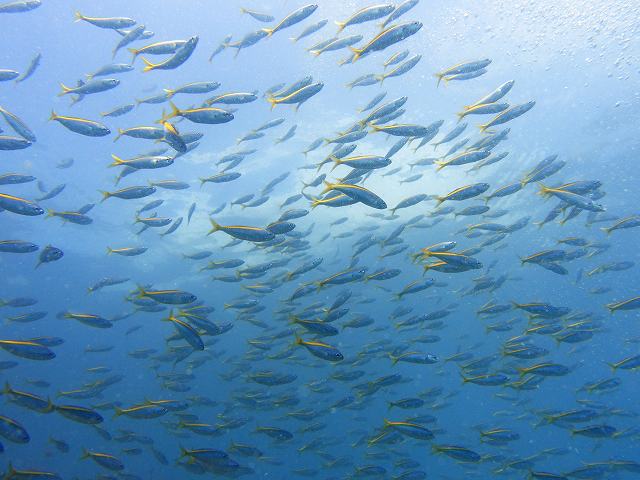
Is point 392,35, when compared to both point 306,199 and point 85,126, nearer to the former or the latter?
point 85,126

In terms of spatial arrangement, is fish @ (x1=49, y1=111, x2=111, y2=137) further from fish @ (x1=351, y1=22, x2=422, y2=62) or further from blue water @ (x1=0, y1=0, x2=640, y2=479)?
fish @ (x1=351, y1=22, x2=422, y2=62)

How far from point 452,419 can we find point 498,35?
70.2 m

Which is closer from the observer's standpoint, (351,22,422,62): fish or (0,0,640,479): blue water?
(351,22,422,62): fish

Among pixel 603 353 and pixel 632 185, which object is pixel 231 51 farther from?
pixel 603 353

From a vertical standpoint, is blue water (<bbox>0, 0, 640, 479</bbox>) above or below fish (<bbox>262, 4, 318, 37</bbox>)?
below

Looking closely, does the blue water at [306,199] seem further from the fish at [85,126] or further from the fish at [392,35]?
the fish at [392,35]

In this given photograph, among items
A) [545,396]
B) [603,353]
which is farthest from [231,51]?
[545,396]

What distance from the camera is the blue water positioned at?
11180 millimetres

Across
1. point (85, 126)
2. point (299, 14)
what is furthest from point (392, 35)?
point (85, 126)

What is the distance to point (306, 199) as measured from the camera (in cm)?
2023

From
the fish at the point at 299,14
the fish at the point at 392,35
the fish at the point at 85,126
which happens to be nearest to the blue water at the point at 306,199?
the fish at the point at 85,126

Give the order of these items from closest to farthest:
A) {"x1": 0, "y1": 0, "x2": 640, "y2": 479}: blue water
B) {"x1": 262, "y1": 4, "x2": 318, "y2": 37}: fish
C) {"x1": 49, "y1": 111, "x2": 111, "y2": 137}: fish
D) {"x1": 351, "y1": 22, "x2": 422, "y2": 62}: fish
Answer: {"x1": 351, "y1": 22, "x2": 422, "y2": 62}: fish < {"x1": 49, "y1": 111, "x2": 111, "y2": 137}: fish < {"x1": 262, "y1": 4, "x2": 318, "y2": 37}: fish < {"x1": 0, "y1": 0, "x2": 640, "y2": 479}: blue water

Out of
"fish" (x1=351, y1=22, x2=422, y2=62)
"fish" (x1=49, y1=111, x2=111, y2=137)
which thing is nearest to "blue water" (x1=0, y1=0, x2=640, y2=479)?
"fish" (x1=49, y1=111, x2=111, y2=137)

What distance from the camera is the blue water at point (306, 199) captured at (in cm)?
1118
